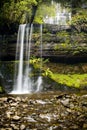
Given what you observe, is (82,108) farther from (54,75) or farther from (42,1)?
(42,1)

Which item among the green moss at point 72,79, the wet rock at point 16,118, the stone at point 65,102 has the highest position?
the wet rock at point 16,118

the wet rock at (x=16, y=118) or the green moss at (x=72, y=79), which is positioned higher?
the wet rock at (x=16, y=118)

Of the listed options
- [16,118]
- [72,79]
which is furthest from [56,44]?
[16,118]

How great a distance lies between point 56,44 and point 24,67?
9.06 feet

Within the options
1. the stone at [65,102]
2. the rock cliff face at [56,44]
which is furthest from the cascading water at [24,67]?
the stone at [65,102]

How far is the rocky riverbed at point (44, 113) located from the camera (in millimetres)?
9711

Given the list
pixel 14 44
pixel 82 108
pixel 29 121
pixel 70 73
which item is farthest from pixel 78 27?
pixel 29 121

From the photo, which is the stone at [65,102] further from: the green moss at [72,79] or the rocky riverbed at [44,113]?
the green moss at [72,79]

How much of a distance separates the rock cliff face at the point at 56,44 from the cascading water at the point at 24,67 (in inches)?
13.9

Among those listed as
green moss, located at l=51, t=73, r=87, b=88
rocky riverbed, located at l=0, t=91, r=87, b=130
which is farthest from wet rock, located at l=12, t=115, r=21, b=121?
green moss, located at l=51, t=73, r=87, b=88

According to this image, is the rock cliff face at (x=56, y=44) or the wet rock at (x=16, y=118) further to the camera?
the rock cliff face at (x=56, y=44)

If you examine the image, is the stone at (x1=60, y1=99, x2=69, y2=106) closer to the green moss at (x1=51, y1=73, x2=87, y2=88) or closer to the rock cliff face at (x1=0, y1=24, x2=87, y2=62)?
the green moss at (x1=51, y1=73, x2=87, y2=88)

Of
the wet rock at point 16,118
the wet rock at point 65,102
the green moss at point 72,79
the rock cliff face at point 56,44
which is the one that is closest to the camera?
the wet rock at point 16,118

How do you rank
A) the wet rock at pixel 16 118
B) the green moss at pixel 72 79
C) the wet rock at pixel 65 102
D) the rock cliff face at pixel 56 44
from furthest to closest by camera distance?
the rock cliff face at pixel 56 44
the green moss at pixel 72 79
the wet rock at pixel 65 102
the wet rock at pixel 16 118
